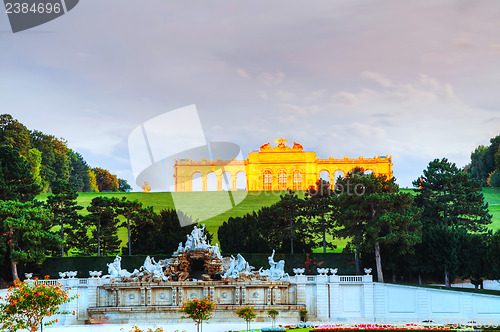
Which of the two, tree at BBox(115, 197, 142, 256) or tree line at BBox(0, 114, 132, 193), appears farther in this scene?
tree line at BBox(0, 114, 132, 193)

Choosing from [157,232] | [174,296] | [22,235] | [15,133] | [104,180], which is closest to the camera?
[174,296]

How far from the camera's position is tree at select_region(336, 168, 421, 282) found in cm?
4350

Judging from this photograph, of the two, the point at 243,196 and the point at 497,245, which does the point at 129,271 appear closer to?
the point at 497,245

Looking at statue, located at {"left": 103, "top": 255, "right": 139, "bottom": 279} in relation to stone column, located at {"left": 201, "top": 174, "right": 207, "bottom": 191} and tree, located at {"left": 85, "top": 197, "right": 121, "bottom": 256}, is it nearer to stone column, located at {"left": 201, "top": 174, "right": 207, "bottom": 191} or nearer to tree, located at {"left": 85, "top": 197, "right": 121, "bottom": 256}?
tree, located at {"left": 85, "top": 197, "right": 121, "bottom": 256}

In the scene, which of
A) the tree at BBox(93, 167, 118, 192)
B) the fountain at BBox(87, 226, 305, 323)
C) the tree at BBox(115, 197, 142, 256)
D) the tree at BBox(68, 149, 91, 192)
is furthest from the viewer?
the tree at BBox(93, 167, 118, 192)

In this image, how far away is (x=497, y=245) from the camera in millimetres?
41344

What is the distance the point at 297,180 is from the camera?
8762cm

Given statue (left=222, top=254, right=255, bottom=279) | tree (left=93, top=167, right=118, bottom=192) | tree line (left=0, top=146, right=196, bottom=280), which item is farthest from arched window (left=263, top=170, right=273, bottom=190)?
statue (left=222, top=254, right=255, bottom=279)

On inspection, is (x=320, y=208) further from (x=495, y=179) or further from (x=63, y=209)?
(x=495, y=179)

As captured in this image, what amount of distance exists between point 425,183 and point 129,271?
88.3 feet

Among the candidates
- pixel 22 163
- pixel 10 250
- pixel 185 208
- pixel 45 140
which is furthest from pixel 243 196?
pixel 10 250

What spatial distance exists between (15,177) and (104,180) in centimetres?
6229

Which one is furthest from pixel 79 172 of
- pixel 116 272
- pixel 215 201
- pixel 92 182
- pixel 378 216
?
pixel 378 216

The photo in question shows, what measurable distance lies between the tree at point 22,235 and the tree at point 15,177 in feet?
15.7
